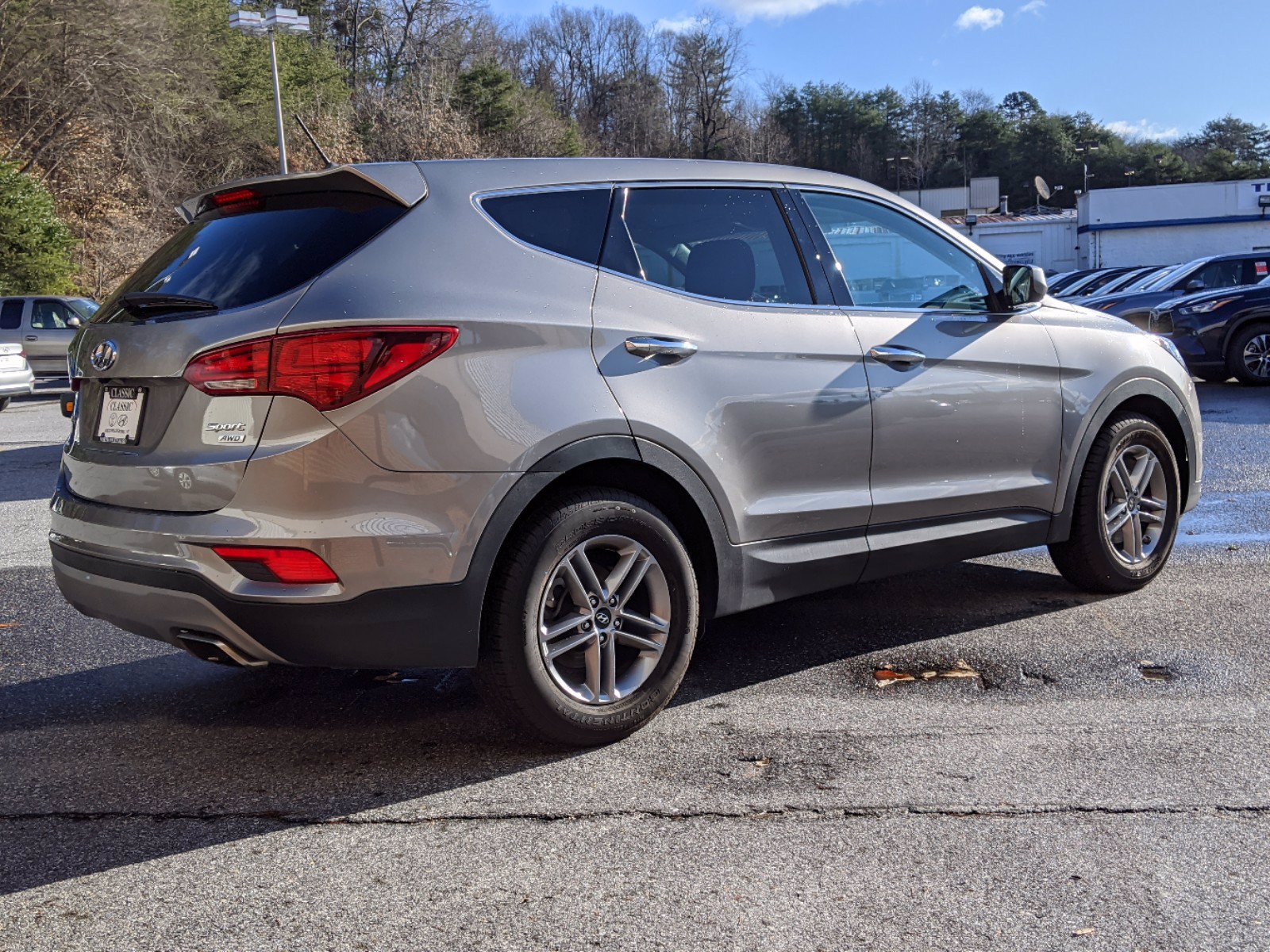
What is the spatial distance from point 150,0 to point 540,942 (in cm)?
3757

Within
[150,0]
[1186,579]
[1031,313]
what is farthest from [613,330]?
[150,0]

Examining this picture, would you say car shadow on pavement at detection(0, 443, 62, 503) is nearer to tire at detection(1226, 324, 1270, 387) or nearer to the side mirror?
the side mirror

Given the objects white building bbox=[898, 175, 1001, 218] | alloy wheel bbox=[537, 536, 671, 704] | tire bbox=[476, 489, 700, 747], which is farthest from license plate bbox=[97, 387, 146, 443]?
white building bbox=[898, 175, 1001, 218]

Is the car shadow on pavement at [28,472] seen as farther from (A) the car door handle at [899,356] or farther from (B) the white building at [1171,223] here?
(B) the white building at [1171,223]

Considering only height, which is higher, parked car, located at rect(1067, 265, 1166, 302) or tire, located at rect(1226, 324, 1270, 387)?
parked car, located at rect(1067, 265, 1166, 302)

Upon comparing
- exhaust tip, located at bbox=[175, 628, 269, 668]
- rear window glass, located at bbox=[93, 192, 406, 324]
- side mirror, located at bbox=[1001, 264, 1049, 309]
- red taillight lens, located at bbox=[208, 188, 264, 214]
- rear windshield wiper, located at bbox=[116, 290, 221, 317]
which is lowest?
exhaust tip, located at bbox=[175, 628, 269, 668]

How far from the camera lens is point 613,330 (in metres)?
3.74

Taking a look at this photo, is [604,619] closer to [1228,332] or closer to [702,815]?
[702,815]

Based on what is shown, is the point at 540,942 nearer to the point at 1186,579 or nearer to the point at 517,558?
the point at 517,558

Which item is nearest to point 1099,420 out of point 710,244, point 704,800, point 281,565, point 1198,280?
point 710,244

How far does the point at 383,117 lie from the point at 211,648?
61.5 m

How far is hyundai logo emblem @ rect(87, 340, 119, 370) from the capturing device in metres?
3.68

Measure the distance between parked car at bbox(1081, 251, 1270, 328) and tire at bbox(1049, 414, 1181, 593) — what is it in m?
12.5

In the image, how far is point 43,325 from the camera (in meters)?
21.2
